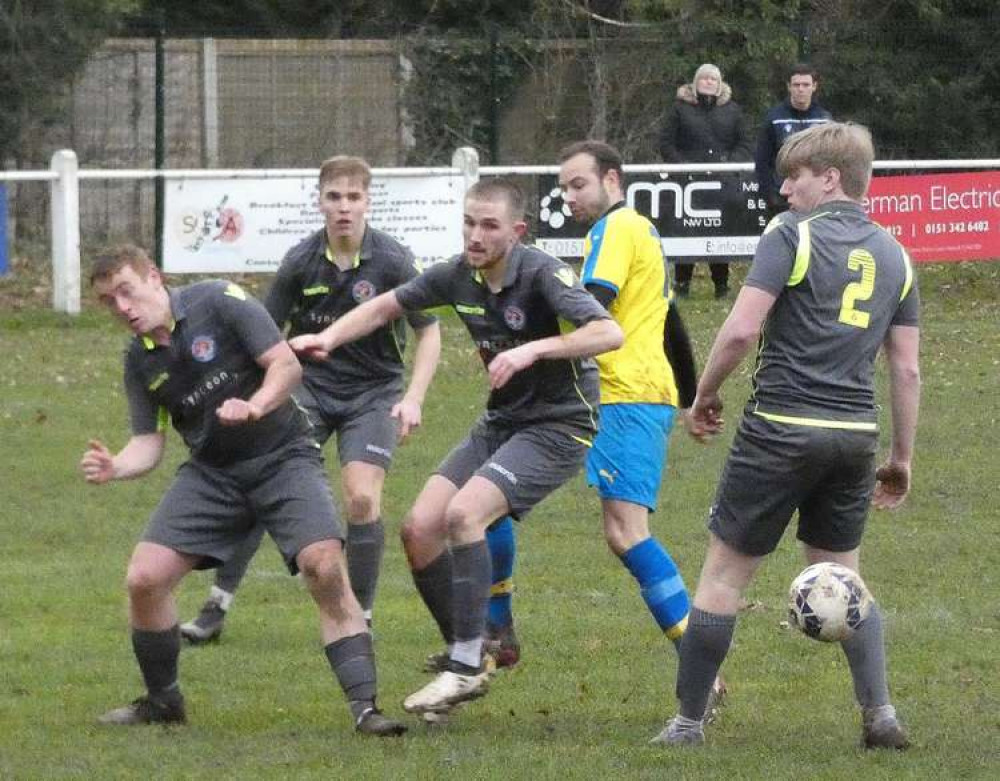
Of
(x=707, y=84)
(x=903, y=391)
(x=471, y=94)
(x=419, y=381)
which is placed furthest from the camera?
(x=471, y=94)

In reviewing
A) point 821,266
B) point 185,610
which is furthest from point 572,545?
point 821,266

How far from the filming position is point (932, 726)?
658 cm

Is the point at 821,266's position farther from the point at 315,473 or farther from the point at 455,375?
the point at 455,375

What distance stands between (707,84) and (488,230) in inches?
476

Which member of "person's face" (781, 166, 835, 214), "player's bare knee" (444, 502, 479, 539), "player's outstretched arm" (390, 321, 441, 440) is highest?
"person's face" (781, 166, 835, 214)

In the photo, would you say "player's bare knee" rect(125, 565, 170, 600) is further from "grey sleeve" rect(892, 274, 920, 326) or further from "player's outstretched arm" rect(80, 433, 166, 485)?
"grey sleeve" rect(892, 274, 920, 326)

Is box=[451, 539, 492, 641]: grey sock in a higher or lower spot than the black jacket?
lower

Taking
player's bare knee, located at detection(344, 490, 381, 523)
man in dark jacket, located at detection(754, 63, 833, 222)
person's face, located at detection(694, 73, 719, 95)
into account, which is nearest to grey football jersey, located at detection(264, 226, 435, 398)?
player's bare knee, located at detection(344, 490, 381, 523)

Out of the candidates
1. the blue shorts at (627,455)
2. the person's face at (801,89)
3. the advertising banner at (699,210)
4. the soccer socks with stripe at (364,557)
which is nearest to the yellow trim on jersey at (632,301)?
the blue shorts at (627,455)

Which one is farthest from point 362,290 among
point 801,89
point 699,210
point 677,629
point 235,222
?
point 699,210

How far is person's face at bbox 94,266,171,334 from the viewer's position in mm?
6340

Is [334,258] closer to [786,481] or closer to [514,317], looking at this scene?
[514,317]

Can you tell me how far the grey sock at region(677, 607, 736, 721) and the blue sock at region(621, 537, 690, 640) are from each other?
908 mm

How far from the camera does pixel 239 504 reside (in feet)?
21.5
